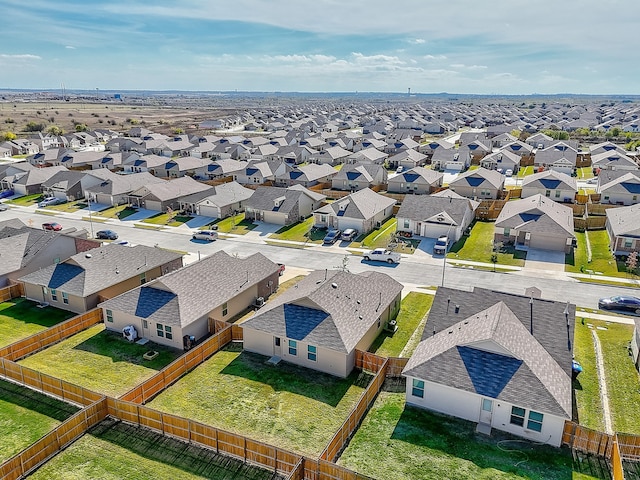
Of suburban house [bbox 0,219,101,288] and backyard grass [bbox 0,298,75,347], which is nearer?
backyard grass [bbox 0,298,75,347]

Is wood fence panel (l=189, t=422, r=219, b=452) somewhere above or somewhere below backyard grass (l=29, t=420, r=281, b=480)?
above

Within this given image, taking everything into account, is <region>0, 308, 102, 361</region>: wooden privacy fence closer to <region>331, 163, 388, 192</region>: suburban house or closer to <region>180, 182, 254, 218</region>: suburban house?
<region>180, 182, 254, 218</region>: suburban house

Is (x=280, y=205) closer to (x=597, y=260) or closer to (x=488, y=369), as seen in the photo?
(x=597, y=260)

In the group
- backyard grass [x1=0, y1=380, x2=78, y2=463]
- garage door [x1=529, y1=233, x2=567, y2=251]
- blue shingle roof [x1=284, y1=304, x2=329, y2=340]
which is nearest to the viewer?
backyard grass [x1=0, y1=380, x2=78, y2=463]

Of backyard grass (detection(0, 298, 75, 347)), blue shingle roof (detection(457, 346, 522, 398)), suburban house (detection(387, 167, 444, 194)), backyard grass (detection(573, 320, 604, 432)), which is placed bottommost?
backyard grass (detection(573, 320, 604, 432))

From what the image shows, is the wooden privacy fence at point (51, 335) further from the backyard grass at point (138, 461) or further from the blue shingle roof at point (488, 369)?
the blue shingle roof at point (488, 369)

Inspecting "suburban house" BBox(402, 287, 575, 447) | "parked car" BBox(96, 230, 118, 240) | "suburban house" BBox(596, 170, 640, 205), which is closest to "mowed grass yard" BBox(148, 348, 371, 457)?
"suburban house" BBox(402, 287, 575, 447)

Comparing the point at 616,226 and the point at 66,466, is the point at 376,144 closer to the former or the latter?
the point at 616,226
